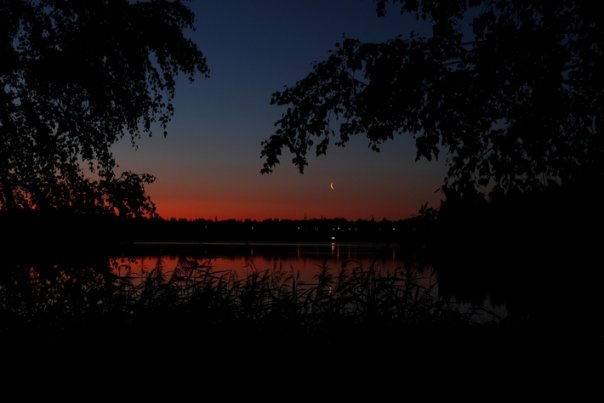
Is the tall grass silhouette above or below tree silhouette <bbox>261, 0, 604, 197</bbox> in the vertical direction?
below

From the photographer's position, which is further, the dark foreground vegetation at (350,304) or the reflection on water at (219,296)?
the reflection on water at (219,296)

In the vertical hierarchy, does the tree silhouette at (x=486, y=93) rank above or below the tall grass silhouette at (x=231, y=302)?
above

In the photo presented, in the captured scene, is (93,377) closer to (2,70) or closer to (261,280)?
(261,280)

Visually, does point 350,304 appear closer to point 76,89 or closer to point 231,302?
point 231,302

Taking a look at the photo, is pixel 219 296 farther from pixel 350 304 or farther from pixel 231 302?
pixel 350 304

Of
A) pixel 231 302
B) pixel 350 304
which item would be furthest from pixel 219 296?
pixel 350 304

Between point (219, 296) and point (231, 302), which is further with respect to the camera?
point (219, 296)

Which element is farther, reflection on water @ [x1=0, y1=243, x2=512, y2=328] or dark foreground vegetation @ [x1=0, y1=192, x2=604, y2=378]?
reflection on water @ [x1=0, y1=243, x2=512, y2=328]

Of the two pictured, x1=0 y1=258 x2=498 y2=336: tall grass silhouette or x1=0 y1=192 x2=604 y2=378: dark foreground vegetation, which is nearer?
x1=0 y1=192 x2=604 y2=378: dark foreground vegetation

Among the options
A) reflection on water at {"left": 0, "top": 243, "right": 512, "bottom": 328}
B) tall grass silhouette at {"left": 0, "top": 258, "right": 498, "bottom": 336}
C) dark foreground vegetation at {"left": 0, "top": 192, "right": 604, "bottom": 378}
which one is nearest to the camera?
dark foreground vegetation at {"left": 0, "top": 192, "right": 604, "bottom": 378}

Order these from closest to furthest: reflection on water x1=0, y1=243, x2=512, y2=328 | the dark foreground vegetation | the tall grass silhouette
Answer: the dark foreground vegetation → the tall grass silhouette → reflection on water x1=0, y1=243, x2=512, y2=328

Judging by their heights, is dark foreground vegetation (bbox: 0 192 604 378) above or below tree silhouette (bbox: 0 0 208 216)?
below

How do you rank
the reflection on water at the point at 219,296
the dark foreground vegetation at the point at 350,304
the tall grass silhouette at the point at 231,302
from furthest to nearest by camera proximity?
the reflection on water at the point at 219,296
the tall grass silhouette at the point at 231,302
the dark foreground vegetation at the point at 350,304

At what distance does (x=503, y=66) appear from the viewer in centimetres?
721
